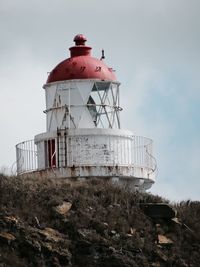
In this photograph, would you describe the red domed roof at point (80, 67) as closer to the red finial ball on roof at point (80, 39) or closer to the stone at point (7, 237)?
the red finial ball on roof at point (80, 39)

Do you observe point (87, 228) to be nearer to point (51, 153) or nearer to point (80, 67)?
point (51, 153)

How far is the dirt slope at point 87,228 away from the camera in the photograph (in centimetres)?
2555

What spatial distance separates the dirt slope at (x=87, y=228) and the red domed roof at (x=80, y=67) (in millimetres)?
3342

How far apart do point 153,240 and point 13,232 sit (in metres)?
3.38

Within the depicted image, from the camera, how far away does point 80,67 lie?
3116 cm

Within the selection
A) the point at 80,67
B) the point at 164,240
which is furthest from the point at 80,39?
the point at 164,240

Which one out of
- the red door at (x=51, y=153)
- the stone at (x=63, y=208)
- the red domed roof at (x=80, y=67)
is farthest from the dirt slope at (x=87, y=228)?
the red domed roof at (x=80, y=67)

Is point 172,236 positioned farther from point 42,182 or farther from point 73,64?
point 73,64

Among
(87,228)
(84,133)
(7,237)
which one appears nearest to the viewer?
(7,237)

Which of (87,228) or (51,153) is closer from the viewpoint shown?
(87,228)

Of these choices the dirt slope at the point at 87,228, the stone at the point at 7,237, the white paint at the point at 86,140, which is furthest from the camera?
the white paint at the point at 86,140

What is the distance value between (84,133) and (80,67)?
172 centimetres

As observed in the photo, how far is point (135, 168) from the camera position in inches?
1226


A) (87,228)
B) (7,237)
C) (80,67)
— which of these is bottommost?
(7,237)
